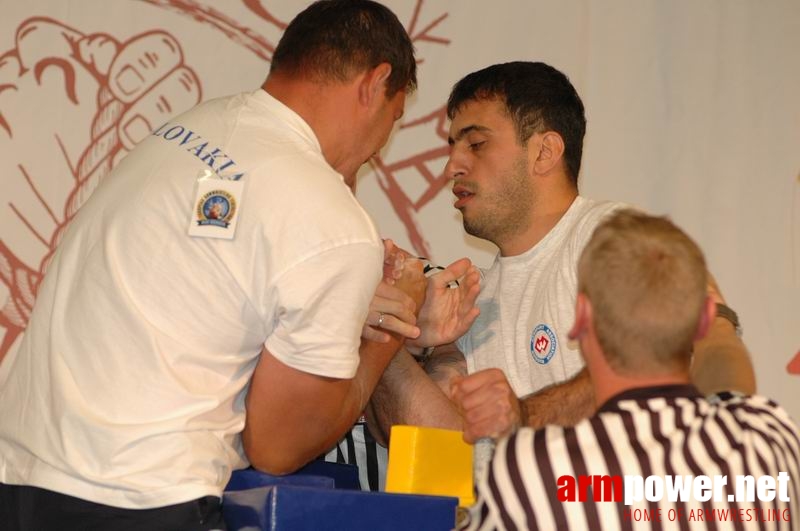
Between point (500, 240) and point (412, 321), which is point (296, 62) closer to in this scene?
point (412, 321)

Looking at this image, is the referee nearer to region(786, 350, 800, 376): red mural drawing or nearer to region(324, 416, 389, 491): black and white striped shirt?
region(324, 416, 389, 491): black and white striped shirt

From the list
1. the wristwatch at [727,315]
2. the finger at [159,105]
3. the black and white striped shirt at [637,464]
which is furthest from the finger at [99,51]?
the black and white striped shirt at [637,464]

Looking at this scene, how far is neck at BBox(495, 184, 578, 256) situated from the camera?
2.60 meters

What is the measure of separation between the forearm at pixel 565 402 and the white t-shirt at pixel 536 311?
227 millimetres

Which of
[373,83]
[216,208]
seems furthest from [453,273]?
[216,208]

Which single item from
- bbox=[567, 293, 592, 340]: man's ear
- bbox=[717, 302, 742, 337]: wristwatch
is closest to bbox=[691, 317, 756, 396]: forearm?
bbox=[717, 302, 742, 337]: wristwatch

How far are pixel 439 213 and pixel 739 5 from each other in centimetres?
122

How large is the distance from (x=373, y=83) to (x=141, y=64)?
3.41 feet

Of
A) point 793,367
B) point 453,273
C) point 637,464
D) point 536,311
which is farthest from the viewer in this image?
point 793,367

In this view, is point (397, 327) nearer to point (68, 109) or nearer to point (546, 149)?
point (546, 149)

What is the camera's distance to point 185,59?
9.20 feet

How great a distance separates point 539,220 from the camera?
2609 millimetres

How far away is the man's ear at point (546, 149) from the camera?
2680mm

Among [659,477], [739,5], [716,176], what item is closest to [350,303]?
[659,477]
